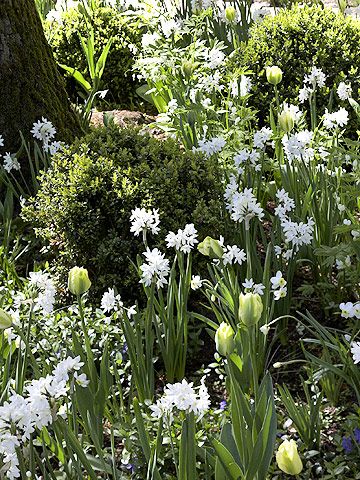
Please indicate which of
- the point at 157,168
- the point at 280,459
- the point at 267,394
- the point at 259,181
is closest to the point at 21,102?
the point at 157,168

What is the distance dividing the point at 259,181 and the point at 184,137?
65 centimetres

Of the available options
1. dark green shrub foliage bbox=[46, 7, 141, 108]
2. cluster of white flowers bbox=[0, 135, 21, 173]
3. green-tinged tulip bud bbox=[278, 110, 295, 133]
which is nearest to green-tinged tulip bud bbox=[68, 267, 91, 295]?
green-tinged tulip bud bbox=[278, 110, 295, 133]

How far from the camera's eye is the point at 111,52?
5.27m

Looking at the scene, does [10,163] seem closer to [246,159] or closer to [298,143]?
[246,159]

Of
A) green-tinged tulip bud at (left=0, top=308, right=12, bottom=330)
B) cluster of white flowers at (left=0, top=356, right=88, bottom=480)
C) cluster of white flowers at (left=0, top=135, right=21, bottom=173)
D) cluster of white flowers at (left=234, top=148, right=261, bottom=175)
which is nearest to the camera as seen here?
cluster of white flowers at (left=0, top=356, right=88, bottom=480)

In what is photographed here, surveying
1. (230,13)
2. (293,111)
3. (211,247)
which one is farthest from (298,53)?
(211,247)

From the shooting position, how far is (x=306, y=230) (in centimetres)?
269

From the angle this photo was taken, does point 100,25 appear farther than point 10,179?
Yes

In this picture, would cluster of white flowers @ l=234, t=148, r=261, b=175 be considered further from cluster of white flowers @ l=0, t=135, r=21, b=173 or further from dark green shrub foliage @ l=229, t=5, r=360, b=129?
dark green shrub foliage @ l=229, t=5, r=360, b=129

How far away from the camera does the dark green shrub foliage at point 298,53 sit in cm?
430

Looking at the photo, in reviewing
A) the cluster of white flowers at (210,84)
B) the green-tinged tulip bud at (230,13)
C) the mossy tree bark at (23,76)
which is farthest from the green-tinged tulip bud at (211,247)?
the green-tinged tulip bud at (230,13)

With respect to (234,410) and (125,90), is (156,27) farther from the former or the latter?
(234,410)

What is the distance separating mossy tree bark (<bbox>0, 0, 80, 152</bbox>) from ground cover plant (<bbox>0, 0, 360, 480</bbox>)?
0.02m

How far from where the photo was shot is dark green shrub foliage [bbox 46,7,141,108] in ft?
17.3
